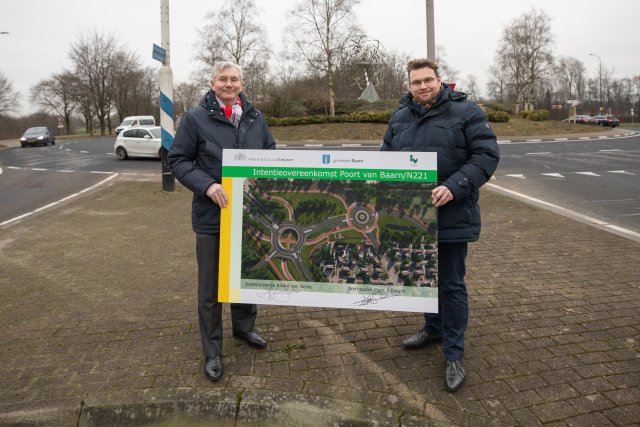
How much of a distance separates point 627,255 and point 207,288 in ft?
15.7

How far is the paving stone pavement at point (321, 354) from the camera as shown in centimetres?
278

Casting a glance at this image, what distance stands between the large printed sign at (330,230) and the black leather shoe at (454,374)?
38cm

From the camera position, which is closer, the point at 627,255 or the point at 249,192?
the point at 249,192

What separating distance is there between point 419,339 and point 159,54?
31.5 feet

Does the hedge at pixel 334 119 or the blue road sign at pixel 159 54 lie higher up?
the hedge at pixel 334 119

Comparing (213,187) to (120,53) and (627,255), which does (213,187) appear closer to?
(627,255)

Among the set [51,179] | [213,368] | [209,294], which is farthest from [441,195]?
[51,179]

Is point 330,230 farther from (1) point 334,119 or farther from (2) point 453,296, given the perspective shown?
(1) point 334,119

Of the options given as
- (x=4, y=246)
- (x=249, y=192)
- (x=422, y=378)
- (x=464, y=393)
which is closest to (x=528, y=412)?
(x=464, y=393)

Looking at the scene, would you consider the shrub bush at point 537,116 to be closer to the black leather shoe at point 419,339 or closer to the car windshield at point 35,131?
the car windshield at point 35,131

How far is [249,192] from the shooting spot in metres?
3.09

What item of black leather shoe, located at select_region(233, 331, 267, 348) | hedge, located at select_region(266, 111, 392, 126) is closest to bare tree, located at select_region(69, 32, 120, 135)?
hedge, located at select_region(266, 111, 392, 126)

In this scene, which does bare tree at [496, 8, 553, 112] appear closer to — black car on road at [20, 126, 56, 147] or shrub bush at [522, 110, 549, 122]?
shrub bush at [522, 110, 549, 122]

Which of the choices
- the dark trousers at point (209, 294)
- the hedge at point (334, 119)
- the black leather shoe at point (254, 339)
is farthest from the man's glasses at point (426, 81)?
the hedge at point (334, 119)
